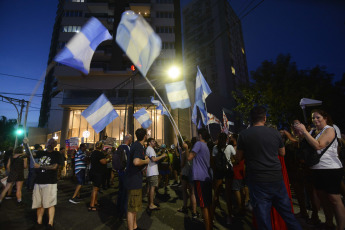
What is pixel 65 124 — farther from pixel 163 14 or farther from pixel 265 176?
pixel 265 176

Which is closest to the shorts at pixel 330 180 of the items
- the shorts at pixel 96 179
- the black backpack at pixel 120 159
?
the black backpack at pixel 120 159

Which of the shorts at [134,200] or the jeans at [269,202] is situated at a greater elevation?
the jeans at [269,202]

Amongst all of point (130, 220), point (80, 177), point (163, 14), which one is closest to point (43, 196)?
point (130, 220)

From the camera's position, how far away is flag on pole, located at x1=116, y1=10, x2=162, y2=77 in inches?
145

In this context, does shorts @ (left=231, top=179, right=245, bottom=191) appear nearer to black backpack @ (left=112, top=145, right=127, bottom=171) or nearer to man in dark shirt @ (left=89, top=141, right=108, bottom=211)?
black backpack @ (left=112, top=145, right=127, bottom=171)

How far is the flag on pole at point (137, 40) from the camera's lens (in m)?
3.69

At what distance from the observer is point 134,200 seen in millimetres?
3342

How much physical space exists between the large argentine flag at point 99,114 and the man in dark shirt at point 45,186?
90.3 inches

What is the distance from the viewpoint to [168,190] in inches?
303

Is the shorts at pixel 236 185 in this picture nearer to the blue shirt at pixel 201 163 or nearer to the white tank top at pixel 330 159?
the blue shirt at pixel 201 163

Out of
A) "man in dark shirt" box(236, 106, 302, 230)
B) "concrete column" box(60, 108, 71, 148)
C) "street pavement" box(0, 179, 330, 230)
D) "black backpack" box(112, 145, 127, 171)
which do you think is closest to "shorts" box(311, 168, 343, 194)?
"man in dark shirt" box(236, 106, 302, 230)

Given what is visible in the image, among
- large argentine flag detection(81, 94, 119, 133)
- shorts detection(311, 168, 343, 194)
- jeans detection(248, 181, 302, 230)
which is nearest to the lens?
jeans detection(248, 181, 302, 230)

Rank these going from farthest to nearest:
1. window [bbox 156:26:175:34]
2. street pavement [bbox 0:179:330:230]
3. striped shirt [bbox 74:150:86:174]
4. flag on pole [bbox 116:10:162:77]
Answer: window [bbox 156:26:175:34] < striped shirt [bbox 74:150:86:174] < street pavement [bbox 0:179:330:230] < flag on pole [bbox 116:10:162:77]

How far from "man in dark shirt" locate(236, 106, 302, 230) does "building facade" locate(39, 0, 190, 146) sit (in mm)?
19919
